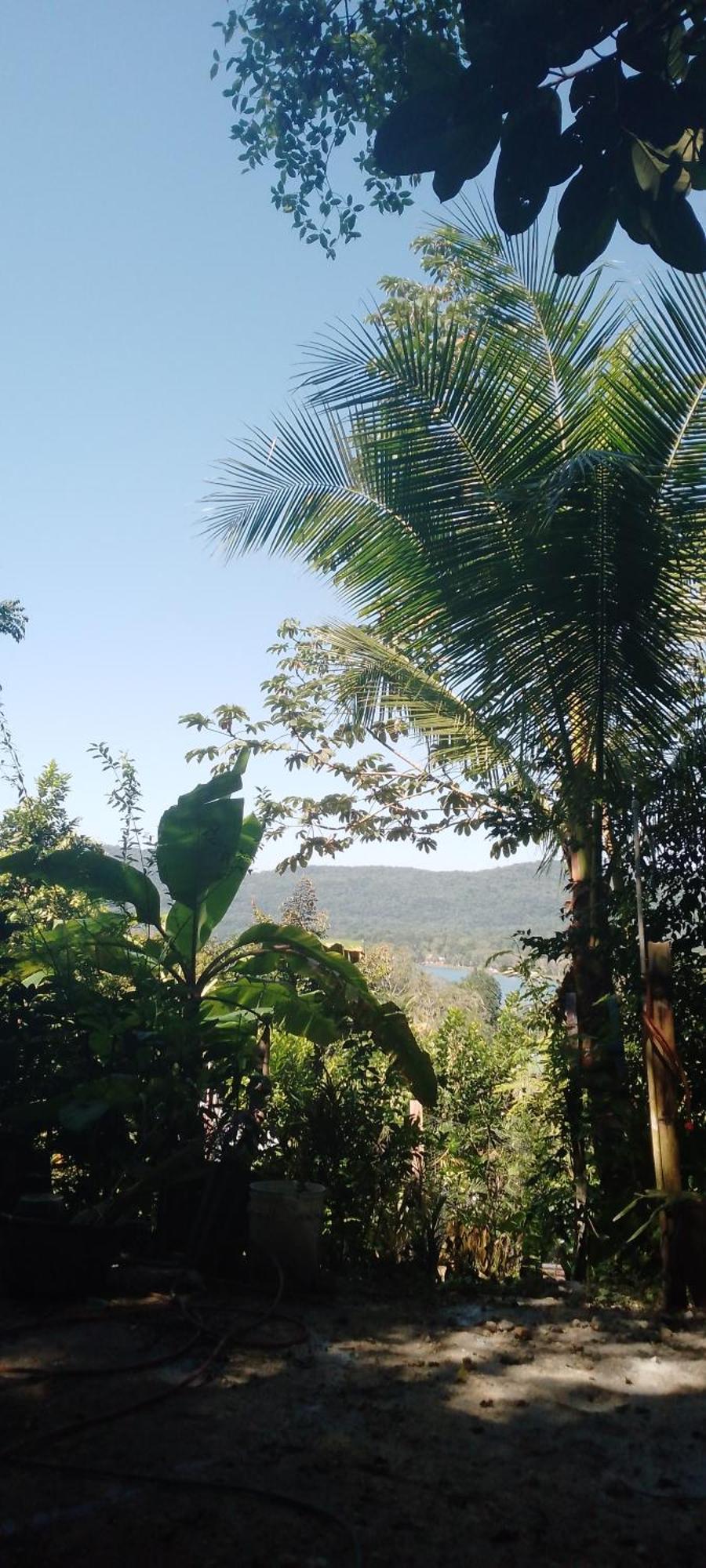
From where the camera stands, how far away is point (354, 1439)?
3.12m

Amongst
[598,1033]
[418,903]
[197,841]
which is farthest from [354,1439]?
[418,903]

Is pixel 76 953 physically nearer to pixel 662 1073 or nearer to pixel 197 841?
pixel 197 841

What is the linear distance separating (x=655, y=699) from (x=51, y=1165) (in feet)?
13.1

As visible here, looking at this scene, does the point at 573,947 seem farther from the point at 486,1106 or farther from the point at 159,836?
the point at 159,836

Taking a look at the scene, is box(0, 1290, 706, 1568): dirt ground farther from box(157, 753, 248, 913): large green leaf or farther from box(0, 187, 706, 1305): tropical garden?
box(157, 753, 248, 913): large green leaf

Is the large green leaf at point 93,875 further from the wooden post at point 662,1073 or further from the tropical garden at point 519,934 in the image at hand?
the wooden post at point 662,1073

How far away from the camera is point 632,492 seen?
5125 mm

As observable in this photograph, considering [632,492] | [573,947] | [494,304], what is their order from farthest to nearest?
1. [494,304]
2. [573,947]
3. [632,492]

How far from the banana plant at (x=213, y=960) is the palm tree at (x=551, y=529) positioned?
1.20m

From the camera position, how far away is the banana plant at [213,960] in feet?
17.9

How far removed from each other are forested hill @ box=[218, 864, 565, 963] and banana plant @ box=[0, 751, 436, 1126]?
47919mm

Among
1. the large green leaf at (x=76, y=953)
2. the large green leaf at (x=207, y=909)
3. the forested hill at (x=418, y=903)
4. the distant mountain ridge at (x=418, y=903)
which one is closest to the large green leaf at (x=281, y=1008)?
the large green leaf at (x=207, y=909)

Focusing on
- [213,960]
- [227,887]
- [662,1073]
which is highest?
[227,887]

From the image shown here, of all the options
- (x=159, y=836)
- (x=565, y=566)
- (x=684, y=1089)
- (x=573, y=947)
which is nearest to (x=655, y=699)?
(x=565, y=566)
